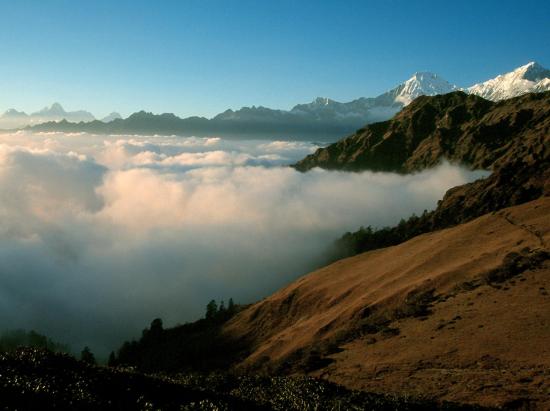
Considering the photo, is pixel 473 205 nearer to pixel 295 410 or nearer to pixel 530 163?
pixel 530 163

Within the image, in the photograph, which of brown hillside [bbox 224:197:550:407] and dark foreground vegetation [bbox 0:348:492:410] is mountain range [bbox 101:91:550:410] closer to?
brown hillside [bbox 224:197:550:407]

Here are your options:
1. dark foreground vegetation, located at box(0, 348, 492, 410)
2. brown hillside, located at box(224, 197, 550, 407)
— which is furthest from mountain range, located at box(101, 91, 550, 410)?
dark foreground vegetation, located at box(0, 348, 492, 410)

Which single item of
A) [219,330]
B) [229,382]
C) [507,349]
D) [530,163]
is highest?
[530,163]

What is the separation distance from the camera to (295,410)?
1359 inches

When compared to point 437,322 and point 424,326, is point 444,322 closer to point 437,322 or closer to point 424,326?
point 437,322

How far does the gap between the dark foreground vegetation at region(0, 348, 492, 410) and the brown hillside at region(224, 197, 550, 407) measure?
7.57m

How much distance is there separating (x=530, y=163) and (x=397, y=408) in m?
187

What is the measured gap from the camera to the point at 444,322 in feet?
205

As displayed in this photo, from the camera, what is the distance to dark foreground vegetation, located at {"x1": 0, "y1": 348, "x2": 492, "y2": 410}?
2722 centimetres

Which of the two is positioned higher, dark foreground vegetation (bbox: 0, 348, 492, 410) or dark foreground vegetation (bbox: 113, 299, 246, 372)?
dark foreground vegetation (bbox: 0, 348, 492, 410)

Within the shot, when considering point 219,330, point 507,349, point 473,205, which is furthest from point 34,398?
point 473,205

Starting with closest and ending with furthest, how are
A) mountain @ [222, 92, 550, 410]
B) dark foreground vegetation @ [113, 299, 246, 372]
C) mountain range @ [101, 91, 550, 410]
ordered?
1. mountain @ [222, 92, 550, 410]
2. mountain range @ [101, 91, 550, 410]
3. dark foreground vegetation @ [113, 299, 246, 372]

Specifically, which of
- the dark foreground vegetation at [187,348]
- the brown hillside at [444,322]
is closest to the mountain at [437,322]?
the brown hillside at [444,322]

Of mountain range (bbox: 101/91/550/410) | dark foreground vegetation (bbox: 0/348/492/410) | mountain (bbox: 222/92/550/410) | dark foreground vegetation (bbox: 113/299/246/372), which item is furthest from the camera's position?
dark foreground vegetation (bbox: 113/299/246/372)
